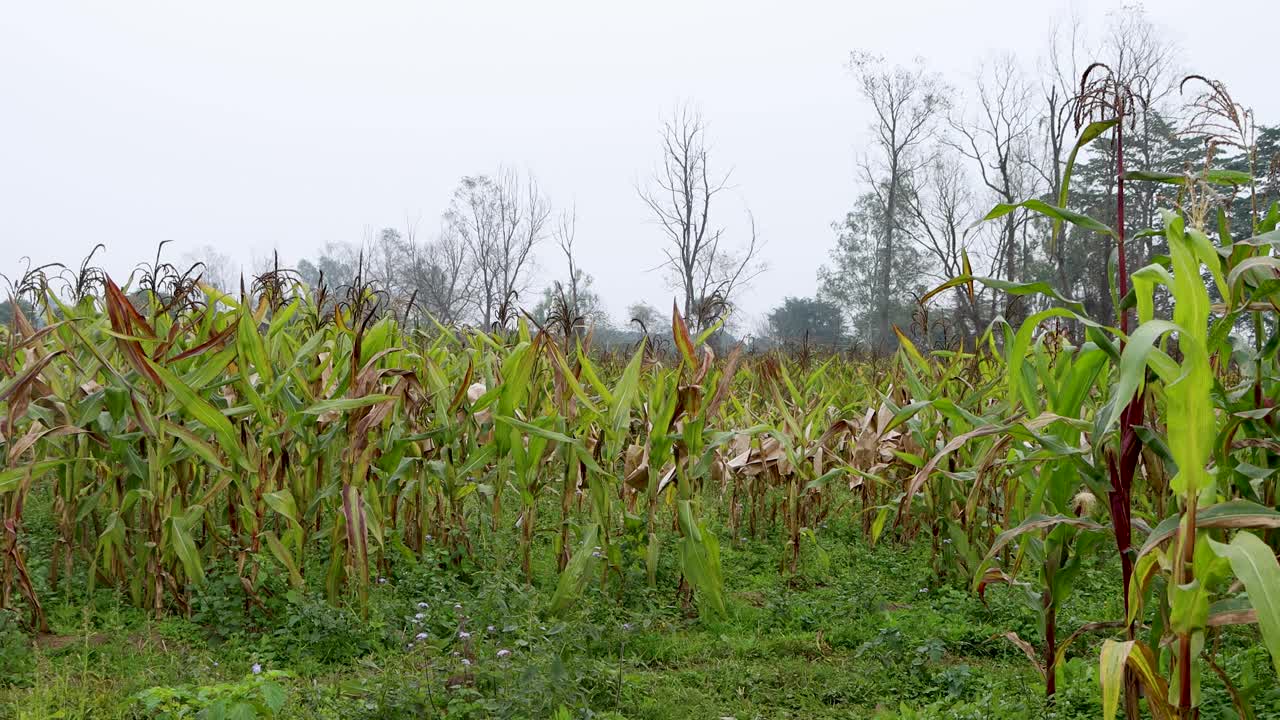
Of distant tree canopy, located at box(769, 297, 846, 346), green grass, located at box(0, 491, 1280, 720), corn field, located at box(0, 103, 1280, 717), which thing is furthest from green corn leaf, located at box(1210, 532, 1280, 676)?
distant tree canopy, located at box(769, 297, 846, 346)

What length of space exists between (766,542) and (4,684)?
390cm

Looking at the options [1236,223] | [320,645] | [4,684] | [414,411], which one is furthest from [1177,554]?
[1236,223]

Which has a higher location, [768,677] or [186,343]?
[186,343]

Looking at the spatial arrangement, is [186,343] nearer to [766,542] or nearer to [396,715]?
[396,715]

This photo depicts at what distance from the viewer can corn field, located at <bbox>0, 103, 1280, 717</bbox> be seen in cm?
192

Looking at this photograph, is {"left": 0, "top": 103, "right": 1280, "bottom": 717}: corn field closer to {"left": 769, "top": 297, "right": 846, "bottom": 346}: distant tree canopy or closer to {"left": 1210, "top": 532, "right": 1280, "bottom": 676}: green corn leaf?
{"left": 1210, "top": 532, "right": 1280, "bottom": 676}: green corn leaf

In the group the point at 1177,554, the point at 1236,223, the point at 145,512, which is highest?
the point at 1236,223

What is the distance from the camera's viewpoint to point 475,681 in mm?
2727

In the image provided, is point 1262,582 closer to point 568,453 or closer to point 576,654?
point 576,654

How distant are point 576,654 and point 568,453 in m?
0.99

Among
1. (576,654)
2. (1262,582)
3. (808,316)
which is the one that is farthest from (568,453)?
(808,316)

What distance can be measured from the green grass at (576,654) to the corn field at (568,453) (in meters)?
0.13

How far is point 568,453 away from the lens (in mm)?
3680

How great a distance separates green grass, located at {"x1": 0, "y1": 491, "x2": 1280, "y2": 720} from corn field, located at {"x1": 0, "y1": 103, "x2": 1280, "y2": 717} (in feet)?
0.42
